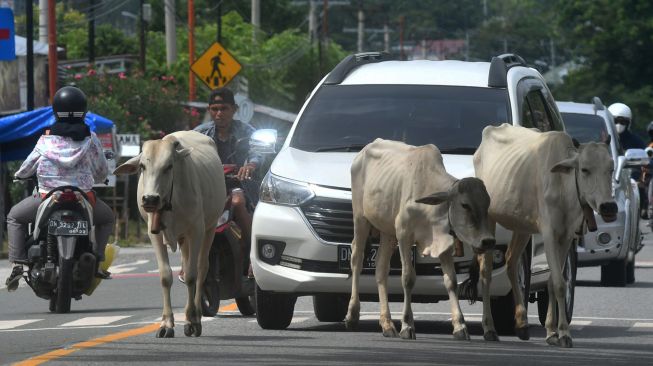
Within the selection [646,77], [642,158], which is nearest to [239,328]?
[642,158]

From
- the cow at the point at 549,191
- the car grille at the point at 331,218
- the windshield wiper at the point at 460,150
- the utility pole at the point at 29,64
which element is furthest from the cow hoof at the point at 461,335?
the utility pole at the point at 29,64

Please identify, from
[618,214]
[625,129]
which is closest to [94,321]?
[618,214]

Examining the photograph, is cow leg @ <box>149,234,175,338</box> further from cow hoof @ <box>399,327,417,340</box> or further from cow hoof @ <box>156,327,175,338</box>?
cow hoof @ <box>399,327,417,340</box>

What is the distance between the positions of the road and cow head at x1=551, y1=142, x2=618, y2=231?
3.17 feet

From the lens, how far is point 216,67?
3844 cm

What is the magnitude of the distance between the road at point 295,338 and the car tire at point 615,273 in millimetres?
1470

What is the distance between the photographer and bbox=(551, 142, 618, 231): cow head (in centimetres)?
1305

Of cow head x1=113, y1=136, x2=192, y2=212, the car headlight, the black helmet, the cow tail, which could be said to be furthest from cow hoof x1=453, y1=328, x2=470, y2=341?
the black helmet

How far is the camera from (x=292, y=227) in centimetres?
1412

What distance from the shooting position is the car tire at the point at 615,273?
21383mm

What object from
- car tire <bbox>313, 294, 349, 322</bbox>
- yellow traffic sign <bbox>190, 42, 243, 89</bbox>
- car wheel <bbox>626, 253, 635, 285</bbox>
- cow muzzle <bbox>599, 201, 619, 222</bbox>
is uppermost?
cow muzzle <bbox>599, 201, 619, 222</bbox>

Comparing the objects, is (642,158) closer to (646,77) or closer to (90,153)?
(90,153)

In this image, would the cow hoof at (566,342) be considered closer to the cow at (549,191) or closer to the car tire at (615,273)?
the cow at (549,191)

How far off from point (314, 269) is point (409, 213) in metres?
1.06
